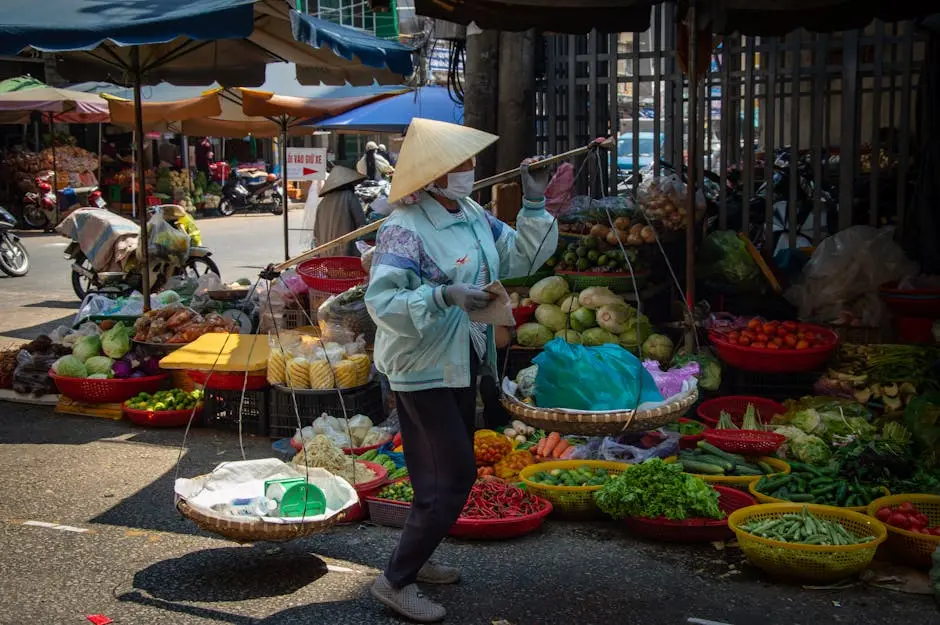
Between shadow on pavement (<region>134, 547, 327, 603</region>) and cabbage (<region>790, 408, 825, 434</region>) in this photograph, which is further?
cabbage (<region>790, 408, 825, 434</region>)

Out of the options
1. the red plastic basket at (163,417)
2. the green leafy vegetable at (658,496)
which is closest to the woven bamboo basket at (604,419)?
the green leafy vegetable at (658,496)

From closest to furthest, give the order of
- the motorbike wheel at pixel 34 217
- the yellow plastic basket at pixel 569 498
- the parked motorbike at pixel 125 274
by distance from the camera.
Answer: the yellow plastic basket at pixel 569 498 < the parked motorbike at pixel 125 274 < the motorbike wheel at pixel 34 217

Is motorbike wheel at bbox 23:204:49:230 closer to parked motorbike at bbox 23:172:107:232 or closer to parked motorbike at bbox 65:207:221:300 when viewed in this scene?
parked motorbike at bbox 23:172:107:232

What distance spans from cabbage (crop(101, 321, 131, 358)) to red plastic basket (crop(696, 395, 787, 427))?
4.23m

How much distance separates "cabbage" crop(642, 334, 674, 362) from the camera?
7.09 m

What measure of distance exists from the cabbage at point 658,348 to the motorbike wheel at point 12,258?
1111cm

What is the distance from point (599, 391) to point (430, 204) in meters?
1.39

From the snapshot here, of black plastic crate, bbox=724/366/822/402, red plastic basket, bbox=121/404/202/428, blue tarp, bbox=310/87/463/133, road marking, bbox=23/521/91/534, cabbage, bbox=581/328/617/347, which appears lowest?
road marking, bbox=23/521/91/534

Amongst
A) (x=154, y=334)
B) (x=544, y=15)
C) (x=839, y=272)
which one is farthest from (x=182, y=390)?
(x=839, y=272)

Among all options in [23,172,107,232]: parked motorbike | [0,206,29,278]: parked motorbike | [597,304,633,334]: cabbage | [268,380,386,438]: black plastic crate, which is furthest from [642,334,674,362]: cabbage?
[23,172,107,232]: parked motorbike

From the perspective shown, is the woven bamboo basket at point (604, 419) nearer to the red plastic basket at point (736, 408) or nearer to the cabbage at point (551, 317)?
the red plastic basket at point (736, 408)

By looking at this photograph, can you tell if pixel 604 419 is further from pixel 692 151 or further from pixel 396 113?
pixel 396 113

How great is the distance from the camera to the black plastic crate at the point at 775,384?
693cm

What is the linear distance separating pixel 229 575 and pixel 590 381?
185 centimetres
